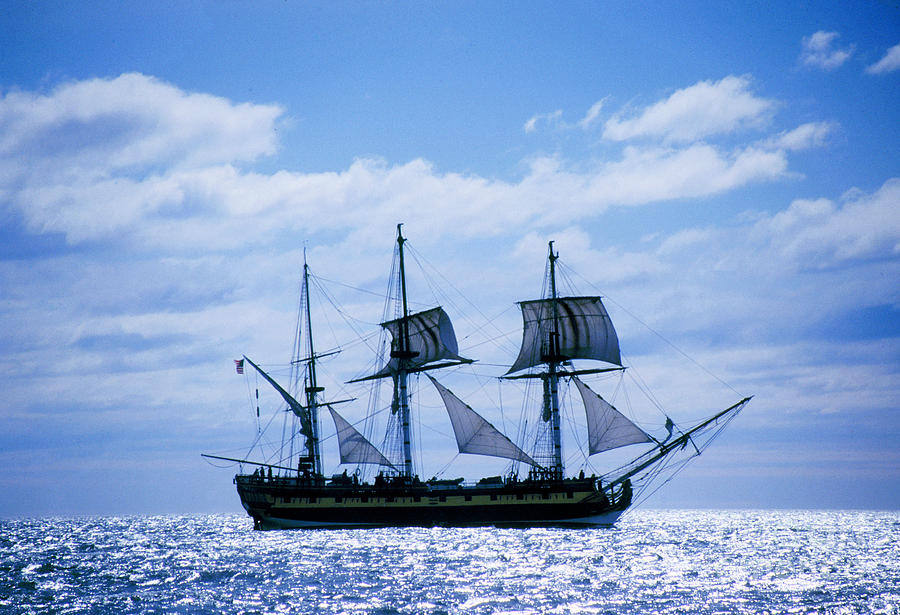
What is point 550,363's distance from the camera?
92875mm

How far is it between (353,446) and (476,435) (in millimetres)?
14278

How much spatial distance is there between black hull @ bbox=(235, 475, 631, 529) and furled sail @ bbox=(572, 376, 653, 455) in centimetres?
408

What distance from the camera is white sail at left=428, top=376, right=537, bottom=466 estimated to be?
88812 millimetres

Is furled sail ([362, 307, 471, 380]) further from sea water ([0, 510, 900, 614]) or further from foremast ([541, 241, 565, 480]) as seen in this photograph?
sea water ([0, 510, 900, 614])

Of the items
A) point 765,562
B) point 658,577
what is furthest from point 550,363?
point 658,577

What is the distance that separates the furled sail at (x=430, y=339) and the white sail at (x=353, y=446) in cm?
840

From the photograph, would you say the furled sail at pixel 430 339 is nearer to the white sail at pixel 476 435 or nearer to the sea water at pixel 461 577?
the white sail at pixel 476 435

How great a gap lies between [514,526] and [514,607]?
46198 mm

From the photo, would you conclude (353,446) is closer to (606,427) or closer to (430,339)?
(430,339)

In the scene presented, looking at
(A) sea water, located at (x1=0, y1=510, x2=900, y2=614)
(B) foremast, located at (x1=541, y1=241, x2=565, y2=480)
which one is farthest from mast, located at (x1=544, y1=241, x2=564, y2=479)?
(A) sea water, located at (x1=0, y1=510, x2=900, y2=614)

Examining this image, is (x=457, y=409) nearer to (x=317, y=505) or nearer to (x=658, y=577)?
(x=317, y=505)

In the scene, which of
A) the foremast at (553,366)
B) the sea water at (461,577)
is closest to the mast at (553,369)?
the foremast at (553,366)

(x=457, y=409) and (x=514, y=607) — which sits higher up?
(x=457, y=409)

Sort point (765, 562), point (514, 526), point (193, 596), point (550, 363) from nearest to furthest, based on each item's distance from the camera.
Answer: point (193, 596) < point (765, 562) < point (514, 526) < point (550, 363)
